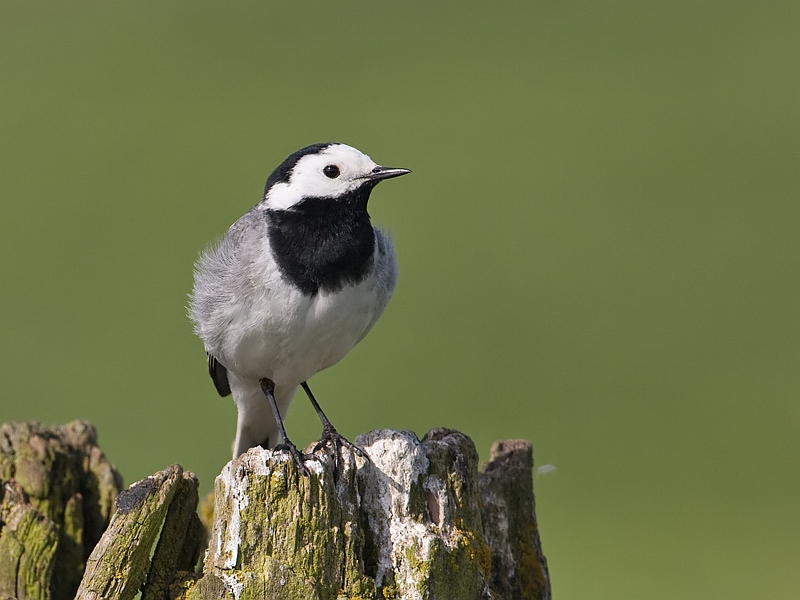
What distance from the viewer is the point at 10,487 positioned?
696 centimetres

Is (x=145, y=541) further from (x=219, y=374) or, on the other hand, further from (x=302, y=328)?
(x=219, y=374)

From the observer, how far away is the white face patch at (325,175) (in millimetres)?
7113

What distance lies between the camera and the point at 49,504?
696 cm

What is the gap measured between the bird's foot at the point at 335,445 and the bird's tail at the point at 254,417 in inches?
42.5

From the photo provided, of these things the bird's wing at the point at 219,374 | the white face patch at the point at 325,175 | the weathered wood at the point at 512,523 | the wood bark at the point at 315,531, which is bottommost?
the wood bark at the point at 315,531

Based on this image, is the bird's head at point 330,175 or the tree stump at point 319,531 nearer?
the tree stump at point 319,531

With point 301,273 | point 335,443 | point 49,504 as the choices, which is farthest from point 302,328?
point 49,504

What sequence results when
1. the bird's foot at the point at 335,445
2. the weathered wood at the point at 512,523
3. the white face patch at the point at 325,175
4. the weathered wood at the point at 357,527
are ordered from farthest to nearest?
1. the white face patch at the point at 325,175
2. the weathered wood at the point at 512,523
3. the bird's foot at the point at 335,445
4. the weathered wood at the point at 357,527

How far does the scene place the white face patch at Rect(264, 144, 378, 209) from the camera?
7113 mm

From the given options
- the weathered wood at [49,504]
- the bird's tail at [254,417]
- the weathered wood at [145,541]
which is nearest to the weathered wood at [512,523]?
the weathered wood at [145,541]

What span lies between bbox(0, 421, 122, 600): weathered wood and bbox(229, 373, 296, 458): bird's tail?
1.07 meters

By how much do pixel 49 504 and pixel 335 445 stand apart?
1.69 m

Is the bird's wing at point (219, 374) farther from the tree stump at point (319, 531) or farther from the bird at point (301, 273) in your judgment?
the tree stump at point (319, 531)

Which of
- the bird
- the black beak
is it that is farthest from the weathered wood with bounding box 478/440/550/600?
the black beak
